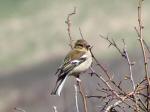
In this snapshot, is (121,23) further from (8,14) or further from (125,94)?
(125,94)

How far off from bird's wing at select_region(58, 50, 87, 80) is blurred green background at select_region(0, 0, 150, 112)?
3.64 metres

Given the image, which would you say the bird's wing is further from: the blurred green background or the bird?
the blurred green background

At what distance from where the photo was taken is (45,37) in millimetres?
16562

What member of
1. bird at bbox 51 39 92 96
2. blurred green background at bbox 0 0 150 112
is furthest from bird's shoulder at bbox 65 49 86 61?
blurred green background at bbox 0 0 150 112

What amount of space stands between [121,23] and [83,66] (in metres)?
8.83

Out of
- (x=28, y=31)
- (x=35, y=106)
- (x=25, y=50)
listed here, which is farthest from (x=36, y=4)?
(x=35, y=106)

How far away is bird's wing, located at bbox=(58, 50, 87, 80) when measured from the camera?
23.4 feet

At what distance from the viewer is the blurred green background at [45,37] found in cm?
1289

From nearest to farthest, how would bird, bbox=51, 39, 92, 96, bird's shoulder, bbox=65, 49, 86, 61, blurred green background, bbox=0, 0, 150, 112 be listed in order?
bird, bbox=51, 39, 92, 96 < bird's shoulder, bbox=65, 49, 86, 61 < blurred green background, bbox=0, 0, 150, 112

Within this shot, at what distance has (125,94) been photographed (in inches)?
181

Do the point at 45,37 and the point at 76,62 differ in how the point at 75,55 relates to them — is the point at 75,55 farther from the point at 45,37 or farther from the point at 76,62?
the point at 45,37

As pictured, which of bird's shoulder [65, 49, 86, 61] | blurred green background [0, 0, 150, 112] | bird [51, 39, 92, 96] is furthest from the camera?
blurred green background [0, 0, 150, 112]

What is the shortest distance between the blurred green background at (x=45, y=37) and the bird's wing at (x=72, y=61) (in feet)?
11.9

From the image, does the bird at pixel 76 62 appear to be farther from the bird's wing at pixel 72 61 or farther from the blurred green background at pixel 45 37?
the blurred green background at pixel 45 37
